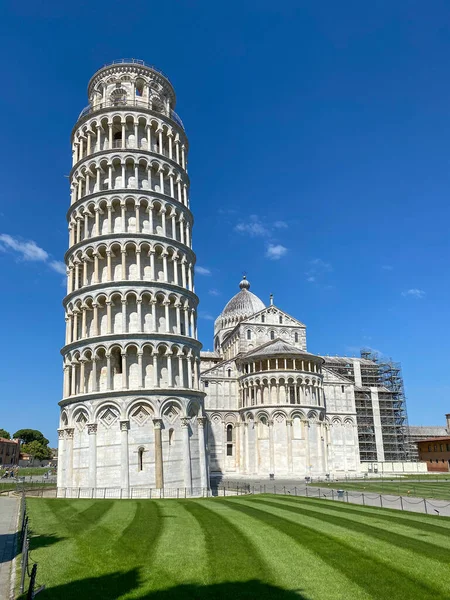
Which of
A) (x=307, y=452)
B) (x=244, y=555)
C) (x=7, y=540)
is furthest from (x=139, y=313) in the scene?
(x=307, y=452)

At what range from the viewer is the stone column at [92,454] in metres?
35.5

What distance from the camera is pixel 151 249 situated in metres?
41.2

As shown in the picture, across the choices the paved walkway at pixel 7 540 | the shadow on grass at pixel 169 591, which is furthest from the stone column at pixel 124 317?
the shadow on grass at pixel 169 591

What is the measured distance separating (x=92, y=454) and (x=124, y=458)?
2.66 m

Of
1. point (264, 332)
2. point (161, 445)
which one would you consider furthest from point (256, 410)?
point (161, 445)

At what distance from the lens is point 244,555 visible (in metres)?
13.8

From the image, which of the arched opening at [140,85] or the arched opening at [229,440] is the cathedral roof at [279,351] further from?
the arched opening at [140,85]

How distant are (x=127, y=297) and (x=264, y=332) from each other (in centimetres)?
4178

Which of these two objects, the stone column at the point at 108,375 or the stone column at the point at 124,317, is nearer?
the stone column at the point at 108,375

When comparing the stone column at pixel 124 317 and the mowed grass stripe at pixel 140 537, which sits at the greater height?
the stone column at pixel 124 317

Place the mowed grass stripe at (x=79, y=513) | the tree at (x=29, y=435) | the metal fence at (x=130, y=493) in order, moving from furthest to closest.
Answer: the tree at (x=29, y=435) → the metal fence at (x=130, y=493) → the mowed grass stripe at (x=79, y=513)

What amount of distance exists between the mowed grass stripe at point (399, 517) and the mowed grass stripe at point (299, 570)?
561 cm

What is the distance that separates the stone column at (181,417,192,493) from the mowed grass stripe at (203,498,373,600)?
66.3 ft

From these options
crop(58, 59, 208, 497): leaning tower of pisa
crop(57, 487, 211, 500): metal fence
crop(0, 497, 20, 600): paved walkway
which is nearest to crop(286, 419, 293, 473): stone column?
crop(58, 59, 208, 497): leaning tower of pisa
